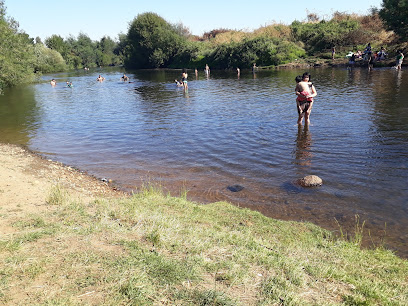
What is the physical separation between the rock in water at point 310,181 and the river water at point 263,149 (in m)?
0.19

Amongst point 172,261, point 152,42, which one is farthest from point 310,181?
point 152,42

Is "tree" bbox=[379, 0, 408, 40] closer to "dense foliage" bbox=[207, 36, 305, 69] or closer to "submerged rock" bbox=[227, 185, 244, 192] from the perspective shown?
"dense foliage" bbox=[207, 36, 305, 69]

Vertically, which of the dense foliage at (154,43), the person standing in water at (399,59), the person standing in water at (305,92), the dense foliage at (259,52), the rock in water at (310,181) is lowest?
the rock in water at (310,181)

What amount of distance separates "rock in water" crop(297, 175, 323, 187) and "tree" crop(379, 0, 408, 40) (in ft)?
122

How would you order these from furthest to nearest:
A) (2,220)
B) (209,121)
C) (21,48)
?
1. (21,48)
2. (209,121)
3. (2,220)

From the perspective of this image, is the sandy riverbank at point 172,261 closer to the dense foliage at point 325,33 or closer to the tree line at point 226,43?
the tree line at point 226,43

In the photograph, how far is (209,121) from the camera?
17.5 metres

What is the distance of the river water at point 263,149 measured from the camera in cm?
742

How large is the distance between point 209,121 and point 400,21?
33460 mm

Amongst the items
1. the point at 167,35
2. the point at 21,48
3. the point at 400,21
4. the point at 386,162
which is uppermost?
the point at 167,35

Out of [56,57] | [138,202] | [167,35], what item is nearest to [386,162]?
[138,202]

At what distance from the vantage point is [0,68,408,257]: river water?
7.42 meters

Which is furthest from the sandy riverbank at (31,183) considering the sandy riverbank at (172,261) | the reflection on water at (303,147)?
the reflection on water at (303,147)

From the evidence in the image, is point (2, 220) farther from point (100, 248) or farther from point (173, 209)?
point (173, 209)
